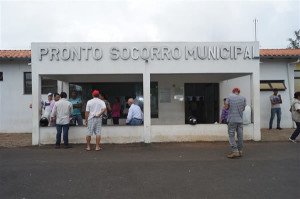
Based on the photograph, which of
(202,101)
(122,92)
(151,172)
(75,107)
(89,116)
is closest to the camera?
(151,172)

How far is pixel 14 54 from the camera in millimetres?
12008

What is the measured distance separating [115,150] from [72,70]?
9.57ft

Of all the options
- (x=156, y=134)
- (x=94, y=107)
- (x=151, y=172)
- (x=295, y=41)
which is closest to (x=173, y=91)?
(x=156, y=134)

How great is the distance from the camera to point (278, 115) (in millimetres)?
11547

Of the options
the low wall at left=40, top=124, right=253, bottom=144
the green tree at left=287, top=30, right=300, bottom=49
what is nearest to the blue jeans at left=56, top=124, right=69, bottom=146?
the low wall at left=40, top=124, right=253, bottom=144

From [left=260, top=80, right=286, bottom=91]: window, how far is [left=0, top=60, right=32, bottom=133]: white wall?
34.0 ft

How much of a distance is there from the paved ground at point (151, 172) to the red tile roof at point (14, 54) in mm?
4749

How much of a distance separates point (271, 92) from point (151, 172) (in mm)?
8766

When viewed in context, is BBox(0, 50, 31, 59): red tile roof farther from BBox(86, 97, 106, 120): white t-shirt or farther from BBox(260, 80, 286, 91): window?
BBox(260, 80, 286, 91): window

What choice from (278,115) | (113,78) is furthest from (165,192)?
(278,115)

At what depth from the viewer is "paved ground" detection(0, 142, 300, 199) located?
441 centimetres

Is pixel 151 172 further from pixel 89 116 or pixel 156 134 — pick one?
pixel 156 134

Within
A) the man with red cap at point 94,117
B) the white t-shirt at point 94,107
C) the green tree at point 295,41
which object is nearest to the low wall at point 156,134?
the man with red cap at point 94,117

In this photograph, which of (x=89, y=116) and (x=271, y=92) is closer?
(x=89, y=116)
